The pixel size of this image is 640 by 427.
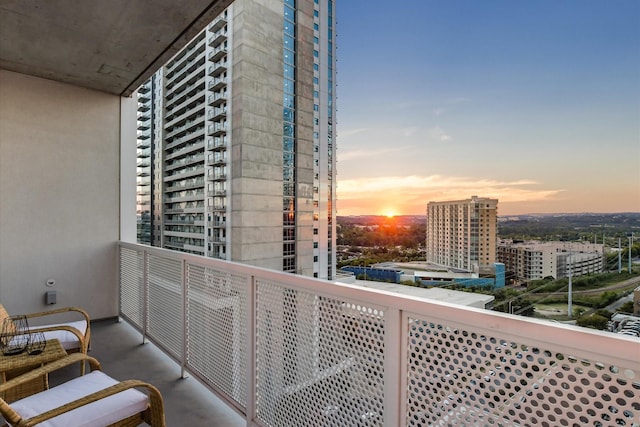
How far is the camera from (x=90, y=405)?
69.4 inches

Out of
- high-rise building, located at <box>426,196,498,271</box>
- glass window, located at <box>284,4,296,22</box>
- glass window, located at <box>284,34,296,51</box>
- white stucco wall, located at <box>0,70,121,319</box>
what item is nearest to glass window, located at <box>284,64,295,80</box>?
glass window, located at <box>284,34,296,51</box>

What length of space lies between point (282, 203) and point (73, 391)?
3.37 metres

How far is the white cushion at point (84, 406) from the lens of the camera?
1.67 m

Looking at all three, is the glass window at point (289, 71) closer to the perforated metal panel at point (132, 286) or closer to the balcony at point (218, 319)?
the balcony at point (218, 319)

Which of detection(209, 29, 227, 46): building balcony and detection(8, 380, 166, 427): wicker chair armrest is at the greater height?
detection(209, 29, 227, 46): building balcony

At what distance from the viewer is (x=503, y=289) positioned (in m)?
2.16

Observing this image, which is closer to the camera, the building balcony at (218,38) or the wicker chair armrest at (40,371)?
the wicker chair armrest at (40,371)

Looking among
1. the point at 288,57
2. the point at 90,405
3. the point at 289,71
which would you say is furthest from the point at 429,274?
the point at 288,57

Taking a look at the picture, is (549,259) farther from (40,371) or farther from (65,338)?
(65,338)

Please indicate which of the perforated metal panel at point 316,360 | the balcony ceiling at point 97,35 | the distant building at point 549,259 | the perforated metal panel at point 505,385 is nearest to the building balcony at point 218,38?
the balcony ceiling at point 97,35

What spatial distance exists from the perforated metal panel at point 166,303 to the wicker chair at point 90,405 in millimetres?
1052

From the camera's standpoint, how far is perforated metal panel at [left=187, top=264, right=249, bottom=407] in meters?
2.30

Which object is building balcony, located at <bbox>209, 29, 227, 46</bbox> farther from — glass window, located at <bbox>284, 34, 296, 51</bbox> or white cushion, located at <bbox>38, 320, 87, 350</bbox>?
white cushion, located at <bbox>38, 320, 87, 350</bbox>

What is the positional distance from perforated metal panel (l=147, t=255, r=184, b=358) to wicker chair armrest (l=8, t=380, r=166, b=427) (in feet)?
3.61
